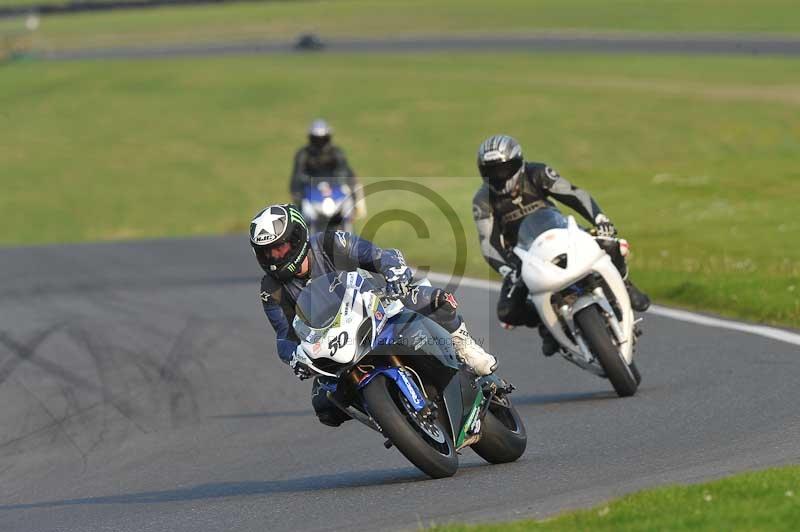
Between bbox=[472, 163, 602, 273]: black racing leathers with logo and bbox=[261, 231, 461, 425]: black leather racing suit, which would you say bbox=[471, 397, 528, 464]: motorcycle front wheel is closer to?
bbox=[261, 231, 461, 425]: black leather racing suit

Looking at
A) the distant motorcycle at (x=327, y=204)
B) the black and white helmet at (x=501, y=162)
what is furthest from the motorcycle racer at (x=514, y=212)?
the distant motorcycle at (x=327, y=204)

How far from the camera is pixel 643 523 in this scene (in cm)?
555

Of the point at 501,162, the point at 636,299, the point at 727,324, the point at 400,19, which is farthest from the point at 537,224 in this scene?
the point at 400,19

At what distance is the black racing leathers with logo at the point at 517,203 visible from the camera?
35.0ft

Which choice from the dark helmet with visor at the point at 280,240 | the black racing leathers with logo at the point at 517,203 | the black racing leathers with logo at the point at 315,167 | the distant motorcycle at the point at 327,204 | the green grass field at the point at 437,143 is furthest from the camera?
the green grass field at the point at 437,143

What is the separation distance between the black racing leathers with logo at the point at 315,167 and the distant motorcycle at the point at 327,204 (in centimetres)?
7

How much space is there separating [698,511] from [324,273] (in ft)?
8.46

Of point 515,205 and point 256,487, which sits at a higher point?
point 515,205

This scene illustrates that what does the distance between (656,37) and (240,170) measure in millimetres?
28000

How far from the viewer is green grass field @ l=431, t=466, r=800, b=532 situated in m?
5.46

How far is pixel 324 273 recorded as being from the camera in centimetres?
738

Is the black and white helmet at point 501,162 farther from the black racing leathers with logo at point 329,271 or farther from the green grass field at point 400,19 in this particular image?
the green grass field at point 400,19

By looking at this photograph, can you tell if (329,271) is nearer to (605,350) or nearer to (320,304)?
(320,304)

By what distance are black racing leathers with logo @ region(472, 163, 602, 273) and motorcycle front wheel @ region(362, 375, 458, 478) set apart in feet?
12.1
